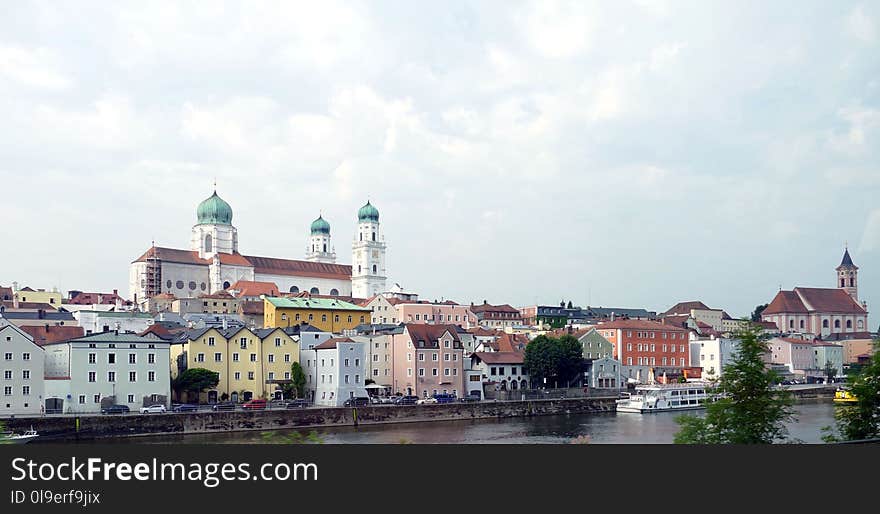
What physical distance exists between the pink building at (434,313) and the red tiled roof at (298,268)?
35495 millimetres

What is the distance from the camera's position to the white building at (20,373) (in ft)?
142

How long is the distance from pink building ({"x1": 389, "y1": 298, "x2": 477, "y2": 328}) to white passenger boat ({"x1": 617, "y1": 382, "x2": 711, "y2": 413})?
26.4m

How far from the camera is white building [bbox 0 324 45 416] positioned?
43156mm

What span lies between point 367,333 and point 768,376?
43.2m

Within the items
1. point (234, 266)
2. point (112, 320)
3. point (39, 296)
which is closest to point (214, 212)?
point (234, 266)

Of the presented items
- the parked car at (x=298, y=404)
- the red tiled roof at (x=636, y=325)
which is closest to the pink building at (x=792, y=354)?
the red tiled roof at (x=636, y=325)

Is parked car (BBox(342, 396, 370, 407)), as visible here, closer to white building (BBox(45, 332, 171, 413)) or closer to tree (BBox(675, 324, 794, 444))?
white building (BBox(45, 332, 171, 413))

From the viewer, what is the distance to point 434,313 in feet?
286

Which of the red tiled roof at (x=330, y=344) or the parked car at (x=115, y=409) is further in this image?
the red tiled roof at (x=330, y=344)

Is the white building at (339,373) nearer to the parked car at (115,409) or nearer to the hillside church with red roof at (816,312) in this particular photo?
the parked car at (115,409)

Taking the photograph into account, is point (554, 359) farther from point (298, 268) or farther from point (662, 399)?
point (298, 268)

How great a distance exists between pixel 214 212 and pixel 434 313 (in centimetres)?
4812

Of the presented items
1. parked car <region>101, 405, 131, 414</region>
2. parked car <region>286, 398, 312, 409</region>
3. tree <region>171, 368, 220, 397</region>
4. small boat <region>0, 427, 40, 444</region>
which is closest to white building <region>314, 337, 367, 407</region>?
parked car <region>286, 398, 312, 409</region>

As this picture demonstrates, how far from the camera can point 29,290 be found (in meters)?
92.9
